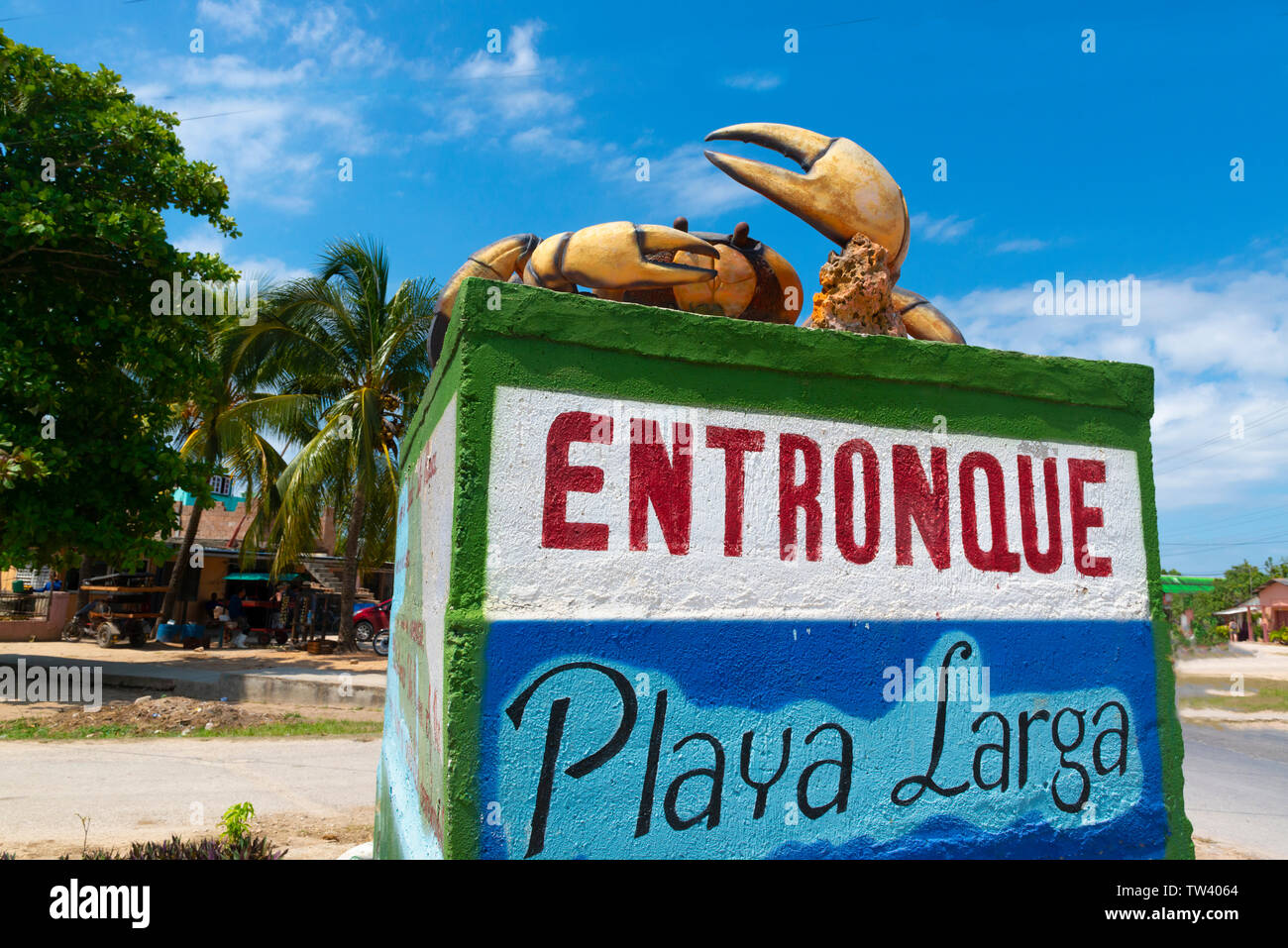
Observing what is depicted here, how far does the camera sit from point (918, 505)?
2.95 m

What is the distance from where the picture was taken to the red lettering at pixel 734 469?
2709 millimetres

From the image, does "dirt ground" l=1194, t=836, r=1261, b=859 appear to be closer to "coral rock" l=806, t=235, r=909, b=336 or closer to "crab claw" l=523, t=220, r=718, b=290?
"coral rock" l=806, t=235, r=909, b=336

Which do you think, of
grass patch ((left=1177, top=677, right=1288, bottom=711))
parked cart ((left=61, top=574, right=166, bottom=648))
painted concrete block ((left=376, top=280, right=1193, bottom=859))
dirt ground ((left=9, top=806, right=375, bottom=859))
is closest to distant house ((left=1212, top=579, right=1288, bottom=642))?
grass patch ((left=1177, top=677, right=1288, bottom=711))

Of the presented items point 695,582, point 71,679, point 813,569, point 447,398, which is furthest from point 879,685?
point 71,679

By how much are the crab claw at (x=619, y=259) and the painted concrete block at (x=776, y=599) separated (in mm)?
768

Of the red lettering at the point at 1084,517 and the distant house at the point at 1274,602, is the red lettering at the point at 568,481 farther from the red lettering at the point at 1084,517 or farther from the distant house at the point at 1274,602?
the distant house at the point at 1274,602

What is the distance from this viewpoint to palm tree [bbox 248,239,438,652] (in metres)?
17.2

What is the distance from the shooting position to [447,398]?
9.15 feet

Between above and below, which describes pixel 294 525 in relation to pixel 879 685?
above

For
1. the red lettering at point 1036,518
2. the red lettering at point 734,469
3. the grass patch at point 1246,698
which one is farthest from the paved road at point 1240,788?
the red lettering at point 734,469

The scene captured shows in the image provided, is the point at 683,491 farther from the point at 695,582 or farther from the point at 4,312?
the point at 4,312

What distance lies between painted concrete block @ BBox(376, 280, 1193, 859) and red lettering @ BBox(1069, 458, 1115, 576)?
0.01 meters

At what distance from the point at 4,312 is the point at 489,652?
12107mm

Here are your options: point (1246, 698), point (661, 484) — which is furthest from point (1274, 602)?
point (661, 484)
